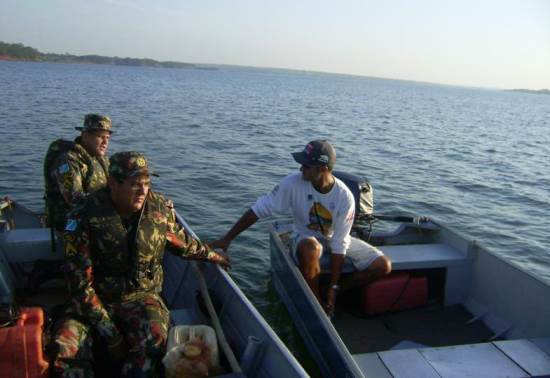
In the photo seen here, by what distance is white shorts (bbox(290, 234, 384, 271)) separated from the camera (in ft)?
17.9

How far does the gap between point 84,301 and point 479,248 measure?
14.1 ft

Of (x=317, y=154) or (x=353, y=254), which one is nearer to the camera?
(x=317, y=154)

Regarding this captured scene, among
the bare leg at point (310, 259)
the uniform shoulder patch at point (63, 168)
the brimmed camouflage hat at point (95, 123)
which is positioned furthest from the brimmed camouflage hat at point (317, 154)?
the uniform shoulder patch at point (63, 168)

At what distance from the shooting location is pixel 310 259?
16.9 ft

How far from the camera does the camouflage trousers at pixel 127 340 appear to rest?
321cm

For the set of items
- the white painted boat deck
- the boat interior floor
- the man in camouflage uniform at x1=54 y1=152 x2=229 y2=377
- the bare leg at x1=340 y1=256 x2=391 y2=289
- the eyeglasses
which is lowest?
Answer: the boat interior floor

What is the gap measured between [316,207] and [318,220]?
6.3 inches

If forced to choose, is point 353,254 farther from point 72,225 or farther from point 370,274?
point 72,225

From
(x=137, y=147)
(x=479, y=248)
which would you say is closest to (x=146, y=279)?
(x=479, y=248)

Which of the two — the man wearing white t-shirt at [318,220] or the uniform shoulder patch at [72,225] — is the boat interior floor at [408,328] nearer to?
the man wearing white t-shirt at [318,220]

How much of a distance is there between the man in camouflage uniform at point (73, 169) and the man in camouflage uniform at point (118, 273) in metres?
1.68

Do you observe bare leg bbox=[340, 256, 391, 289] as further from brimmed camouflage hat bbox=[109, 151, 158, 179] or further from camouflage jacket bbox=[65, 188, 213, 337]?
brimmed camouflage hat bbox=[109, 151, 158, 179]

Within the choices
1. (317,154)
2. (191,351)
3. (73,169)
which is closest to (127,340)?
(191,351)

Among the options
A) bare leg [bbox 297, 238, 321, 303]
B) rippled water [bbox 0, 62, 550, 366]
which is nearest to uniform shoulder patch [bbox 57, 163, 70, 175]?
bare leg [bbox 297, 238, 321, 303]
